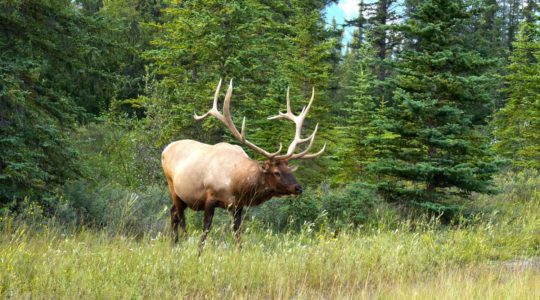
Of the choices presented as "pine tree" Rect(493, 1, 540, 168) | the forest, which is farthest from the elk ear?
"pine tree" Rect(493, 1, 540, 168)

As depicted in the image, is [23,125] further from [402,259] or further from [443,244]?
[443,244]

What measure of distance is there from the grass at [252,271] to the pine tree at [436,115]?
2.64 meters

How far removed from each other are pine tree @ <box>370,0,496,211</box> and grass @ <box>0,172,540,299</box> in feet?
8.65

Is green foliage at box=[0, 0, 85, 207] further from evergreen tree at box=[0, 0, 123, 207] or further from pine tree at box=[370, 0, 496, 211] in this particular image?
pine tree at box=[370, 0, 496, 211]

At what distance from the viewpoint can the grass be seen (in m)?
4.33

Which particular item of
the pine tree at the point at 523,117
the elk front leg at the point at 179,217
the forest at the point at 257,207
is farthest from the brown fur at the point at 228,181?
the pine tree at the point at 523,117

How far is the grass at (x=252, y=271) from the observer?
433cm

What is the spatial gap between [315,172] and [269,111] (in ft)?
8.54

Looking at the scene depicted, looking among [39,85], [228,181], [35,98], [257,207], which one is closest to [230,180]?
[228,181]

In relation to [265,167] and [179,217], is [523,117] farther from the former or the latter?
[179,217]

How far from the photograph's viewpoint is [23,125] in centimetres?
745

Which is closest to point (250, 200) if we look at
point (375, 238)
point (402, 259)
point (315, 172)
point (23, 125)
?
point (375, 238)

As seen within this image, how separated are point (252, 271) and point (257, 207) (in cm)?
483

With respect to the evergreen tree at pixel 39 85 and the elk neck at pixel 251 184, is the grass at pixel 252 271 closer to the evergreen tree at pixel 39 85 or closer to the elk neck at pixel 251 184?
the elk neck at pixel 251 184
